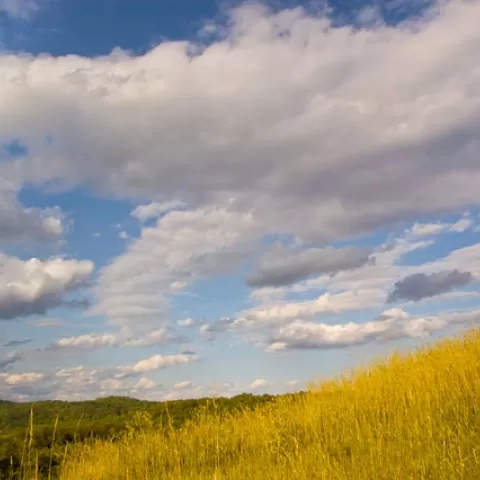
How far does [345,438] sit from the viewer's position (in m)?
9.64

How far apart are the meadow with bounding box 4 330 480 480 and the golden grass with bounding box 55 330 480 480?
2 centimetres

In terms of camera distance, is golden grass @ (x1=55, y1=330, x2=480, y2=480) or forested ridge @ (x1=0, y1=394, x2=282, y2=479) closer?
golden grass @ (x1=55, y1=330, x2=480, y2=480)

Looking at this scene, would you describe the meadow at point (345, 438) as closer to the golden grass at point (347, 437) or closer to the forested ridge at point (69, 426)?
the golden grass at point (347, 437)

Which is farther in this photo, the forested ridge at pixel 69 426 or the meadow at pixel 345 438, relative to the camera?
the forested ridge at pixel 69 426

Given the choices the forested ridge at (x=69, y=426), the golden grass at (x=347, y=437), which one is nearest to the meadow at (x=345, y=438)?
the golden grass at (x=347, y=437)

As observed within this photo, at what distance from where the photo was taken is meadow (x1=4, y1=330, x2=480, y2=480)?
7.56 metres

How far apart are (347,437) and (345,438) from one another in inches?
2.4

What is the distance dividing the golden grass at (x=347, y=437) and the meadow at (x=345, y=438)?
2 cm

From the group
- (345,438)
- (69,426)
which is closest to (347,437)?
(345,438)

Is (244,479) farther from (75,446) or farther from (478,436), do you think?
(75,446)

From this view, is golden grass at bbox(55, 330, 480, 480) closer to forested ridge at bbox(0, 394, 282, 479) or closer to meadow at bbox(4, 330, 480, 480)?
meadow at bbox(4, 330, 480, 480)

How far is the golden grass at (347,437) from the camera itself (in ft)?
24.7

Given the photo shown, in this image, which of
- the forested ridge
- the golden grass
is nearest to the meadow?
the golden grass

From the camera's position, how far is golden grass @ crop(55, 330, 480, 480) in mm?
7543
